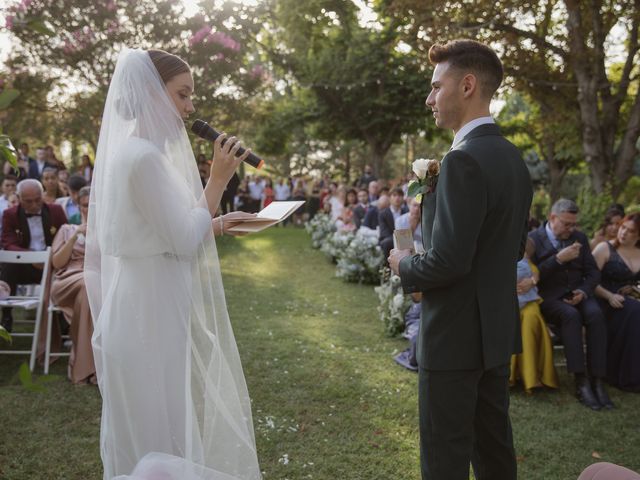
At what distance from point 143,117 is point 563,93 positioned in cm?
1299

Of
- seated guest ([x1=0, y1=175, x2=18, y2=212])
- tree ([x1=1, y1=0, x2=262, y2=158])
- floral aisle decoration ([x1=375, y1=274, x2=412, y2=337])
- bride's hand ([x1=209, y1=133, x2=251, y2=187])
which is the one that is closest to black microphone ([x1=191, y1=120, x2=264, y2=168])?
bride's hand ([x1=209, y1=133, x2=251, y2=187])

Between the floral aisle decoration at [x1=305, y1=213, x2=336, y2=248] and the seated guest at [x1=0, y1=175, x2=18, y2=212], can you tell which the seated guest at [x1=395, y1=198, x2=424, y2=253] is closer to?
the seated guest at [x1=0, y1=175, x2=18, y2=212]

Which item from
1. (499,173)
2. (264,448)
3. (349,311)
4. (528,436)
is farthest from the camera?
(349,311)

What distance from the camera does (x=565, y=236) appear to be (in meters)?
5.79

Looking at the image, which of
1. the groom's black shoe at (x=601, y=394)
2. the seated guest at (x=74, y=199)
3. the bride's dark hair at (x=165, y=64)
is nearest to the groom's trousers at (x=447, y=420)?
the bride's dark hair at (x=165, y=64)

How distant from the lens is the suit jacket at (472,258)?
7.55ft

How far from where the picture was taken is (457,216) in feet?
7.53

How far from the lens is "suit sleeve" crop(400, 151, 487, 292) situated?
7.52 feet

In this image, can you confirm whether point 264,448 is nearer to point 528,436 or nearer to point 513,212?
point 528,436

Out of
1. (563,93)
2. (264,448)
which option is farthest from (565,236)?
(563,93)

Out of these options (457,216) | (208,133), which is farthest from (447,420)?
(208,133)

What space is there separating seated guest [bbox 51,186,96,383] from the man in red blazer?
0.81 m

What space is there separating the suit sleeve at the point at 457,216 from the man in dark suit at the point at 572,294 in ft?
11.7

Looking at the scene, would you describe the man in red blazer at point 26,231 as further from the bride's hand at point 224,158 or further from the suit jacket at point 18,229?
the bride's hand at point 224,158
